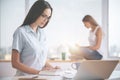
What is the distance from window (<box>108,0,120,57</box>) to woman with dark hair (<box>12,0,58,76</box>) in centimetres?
276

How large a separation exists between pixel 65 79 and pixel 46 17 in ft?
2.35

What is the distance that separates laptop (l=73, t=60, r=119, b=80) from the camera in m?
1.56

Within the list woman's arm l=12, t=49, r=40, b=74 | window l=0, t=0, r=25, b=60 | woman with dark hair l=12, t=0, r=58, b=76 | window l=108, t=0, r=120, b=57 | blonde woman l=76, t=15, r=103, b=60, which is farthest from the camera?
window l=0, t=0, r=25, b=60

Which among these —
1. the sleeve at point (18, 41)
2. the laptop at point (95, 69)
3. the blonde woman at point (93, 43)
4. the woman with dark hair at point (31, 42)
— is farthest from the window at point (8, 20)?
the laptop at point (95, 69)

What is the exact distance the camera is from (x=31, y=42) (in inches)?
85.5

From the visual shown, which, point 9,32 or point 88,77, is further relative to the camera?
point 9,32

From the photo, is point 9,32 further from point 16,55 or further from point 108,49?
point 16,55

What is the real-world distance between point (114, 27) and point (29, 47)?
9.68 feet

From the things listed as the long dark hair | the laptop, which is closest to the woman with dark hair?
the long dark hair

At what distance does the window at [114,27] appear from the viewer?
4.80m

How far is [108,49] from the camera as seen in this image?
15.9 ft

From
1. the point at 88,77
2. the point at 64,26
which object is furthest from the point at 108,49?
the point at 88,77

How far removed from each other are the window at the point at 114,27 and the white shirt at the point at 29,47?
2.80 m

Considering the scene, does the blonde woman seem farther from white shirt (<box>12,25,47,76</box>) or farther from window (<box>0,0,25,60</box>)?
window (<box>0,0,25,60</box>)
